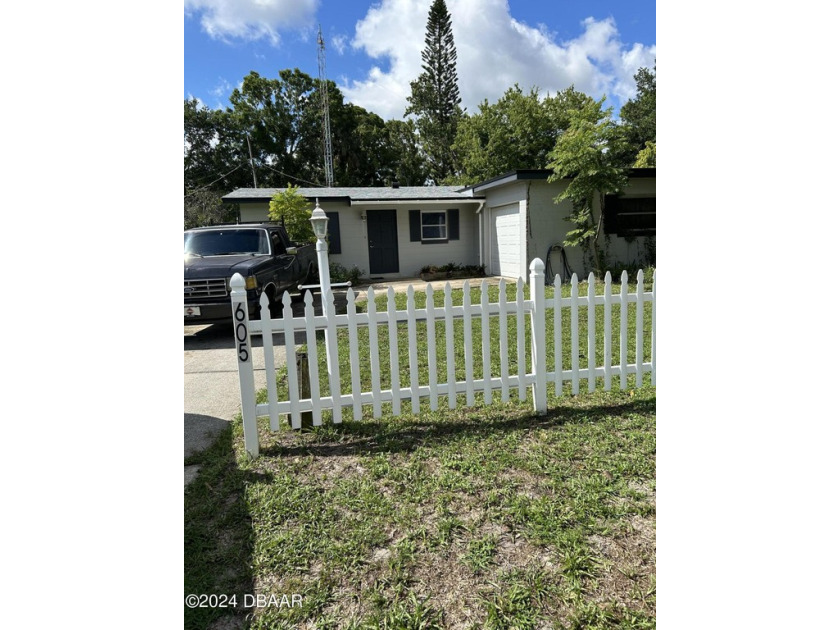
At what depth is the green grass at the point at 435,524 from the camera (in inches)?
75.4

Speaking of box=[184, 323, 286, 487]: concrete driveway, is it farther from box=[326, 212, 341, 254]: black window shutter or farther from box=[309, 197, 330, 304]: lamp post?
box=[326, 212, 341, 254]: black window shutter

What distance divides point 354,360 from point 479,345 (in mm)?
2959

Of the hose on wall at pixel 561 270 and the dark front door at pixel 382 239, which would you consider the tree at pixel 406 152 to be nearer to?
the dark front door at pixel 382 239

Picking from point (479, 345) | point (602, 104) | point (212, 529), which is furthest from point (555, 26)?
point (602, 104)

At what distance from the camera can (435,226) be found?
15062mm

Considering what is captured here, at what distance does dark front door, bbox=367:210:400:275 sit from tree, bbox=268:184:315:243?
255cm

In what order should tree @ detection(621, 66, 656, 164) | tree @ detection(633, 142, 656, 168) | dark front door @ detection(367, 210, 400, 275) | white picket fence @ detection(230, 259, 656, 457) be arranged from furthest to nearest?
tree @ detection(621, 66, 656, 164) → tree @ detection(633, 142, 656, 168) → dark front door @ detection(367, 210, 400, 275) → white picket fence @ detection(230, 259, 656, 457)

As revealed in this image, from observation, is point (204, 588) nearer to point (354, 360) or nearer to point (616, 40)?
point (354, 360)

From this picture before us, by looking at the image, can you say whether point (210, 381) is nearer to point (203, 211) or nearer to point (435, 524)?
point (435, 524)

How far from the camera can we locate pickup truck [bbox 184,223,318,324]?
6.75 metres

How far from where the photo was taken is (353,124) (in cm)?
3281

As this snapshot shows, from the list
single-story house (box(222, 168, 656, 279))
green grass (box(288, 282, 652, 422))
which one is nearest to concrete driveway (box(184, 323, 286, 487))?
green grass (box(288, 282, 652, 422))

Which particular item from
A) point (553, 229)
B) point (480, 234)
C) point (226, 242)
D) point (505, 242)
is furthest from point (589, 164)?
point (226, 242)

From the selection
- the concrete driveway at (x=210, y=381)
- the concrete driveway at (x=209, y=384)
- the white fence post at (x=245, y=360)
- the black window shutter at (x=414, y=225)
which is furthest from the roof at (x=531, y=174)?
the white fence post at (x=245, y=360)
